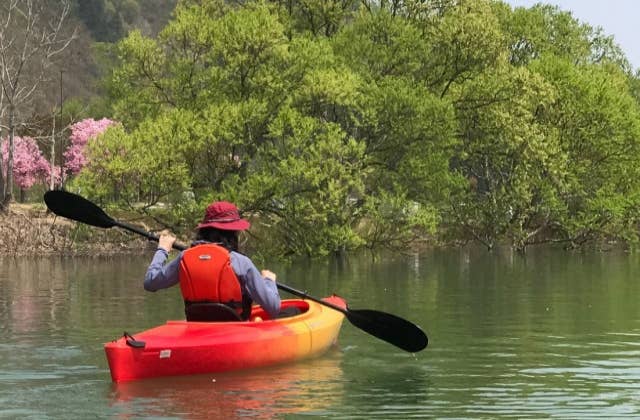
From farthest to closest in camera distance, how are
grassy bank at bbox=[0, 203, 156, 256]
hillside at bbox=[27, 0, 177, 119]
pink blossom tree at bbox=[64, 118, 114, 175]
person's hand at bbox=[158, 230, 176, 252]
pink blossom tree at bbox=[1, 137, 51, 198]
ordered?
hillside at bbox=[27, 0, 177, 119], pink blossom tree at bbox=[64, 118, 114, 175], pink blossom tree at bbox=[1, 137, 51, 198], grassy bank at bbox=[0, 203, 156, 256], person's hand at bbox=[158, 230, 176, 252]

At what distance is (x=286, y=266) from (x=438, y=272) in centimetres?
450

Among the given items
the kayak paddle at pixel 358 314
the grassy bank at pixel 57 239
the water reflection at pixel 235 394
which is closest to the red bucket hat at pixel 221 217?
the kayak paddle at pixel 358 314

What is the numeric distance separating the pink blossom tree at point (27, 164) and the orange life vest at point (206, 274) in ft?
162

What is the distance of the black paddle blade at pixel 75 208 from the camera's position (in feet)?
49.9

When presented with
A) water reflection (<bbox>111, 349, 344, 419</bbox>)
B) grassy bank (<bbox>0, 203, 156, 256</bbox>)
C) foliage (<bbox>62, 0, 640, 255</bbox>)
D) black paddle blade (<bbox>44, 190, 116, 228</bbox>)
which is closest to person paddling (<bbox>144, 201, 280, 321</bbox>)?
water reflection (<bbox>111, 349, 344, 419</bbox>)

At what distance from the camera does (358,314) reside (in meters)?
14.6

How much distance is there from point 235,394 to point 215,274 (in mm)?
1282

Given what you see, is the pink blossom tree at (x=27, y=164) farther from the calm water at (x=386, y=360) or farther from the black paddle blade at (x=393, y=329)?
the black paddle blade at (x=393, y=329)

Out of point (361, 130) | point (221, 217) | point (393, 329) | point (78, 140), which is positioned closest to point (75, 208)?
point (221, 217)

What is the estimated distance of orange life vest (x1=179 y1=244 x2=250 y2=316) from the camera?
12454 mm

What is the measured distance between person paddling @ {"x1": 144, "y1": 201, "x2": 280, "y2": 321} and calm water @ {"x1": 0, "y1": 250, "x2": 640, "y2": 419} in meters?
0.74

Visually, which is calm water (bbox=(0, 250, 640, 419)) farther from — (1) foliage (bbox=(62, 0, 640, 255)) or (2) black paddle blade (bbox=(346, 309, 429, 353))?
(1) foliage (bbox=(62, 0, 640, 255))

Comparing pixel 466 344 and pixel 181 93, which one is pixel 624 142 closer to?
pixel 181 93

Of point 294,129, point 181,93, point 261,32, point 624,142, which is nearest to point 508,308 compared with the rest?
point 294,129
